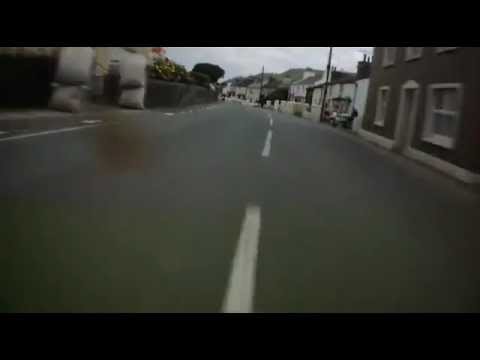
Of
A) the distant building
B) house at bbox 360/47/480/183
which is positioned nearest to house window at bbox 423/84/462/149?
house at bbox 360/47/480/183

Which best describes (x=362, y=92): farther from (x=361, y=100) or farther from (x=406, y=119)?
(x=406, y=119)

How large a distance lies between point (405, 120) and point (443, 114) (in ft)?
0.60

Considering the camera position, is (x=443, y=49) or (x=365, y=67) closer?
(x=443, y=49)

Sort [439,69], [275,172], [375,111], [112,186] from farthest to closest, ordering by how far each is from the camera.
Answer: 1. [275,172]
2. [112,186]
3. [375,111]
4. [439,69]

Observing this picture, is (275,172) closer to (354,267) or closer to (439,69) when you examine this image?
(354,267)

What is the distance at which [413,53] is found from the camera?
167cm

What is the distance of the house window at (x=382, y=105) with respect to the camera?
6.88 feet

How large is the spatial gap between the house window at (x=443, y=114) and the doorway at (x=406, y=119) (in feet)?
0.27

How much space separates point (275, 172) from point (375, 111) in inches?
154

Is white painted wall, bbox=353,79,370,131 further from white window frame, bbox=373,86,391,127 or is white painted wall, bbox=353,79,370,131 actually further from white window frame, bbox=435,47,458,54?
white window frame, bbox=435,47,458,54

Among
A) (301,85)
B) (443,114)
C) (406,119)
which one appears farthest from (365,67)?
(301,85)
